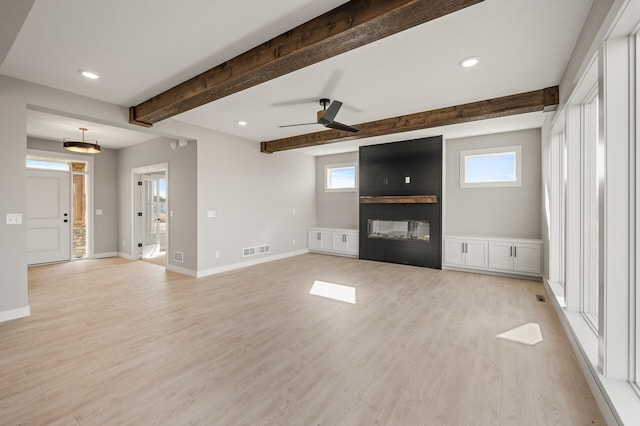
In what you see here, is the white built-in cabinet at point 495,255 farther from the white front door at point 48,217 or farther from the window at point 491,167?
the white front door at point 48,217

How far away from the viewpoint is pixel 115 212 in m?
7.61

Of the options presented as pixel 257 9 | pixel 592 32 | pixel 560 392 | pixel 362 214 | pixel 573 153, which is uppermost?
pixel 257 9

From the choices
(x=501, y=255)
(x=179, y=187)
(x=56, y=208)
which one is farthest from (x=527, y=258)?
(x=56, y=208)

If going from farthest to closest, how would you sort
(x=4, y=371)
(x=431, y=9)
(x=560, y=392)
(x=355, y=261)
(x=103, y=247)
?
(x=103, y=247), (x=355, y=261), (x=4, y=371), (x=560, y=392), (x=431, y=9)

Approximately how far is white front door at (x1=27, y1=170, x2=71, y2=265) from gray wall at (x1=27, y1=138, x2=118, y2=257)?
1.83ft

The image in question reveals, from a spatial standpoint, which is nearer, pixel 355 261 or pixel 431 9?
pixel 431 9

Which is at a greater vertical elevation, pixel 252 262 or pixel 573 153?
pixel 573 153

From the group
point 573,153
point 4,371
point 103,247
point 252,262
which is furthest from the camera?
point 103,247

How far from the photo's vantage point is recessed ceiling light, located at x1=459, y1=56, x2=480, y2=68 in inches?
111

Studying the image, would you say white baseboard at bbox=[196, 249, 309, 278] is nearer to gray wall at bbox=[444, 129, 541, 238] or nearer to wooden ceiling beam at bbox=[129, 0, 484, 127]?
wooden ceiling beam at bbox=[129, 0, 484, 127]

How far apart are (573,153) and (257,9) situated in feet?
11.4

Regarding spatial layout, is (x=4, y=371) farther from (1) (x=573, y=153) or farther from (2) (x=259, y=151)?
(1) (x=573, y=153)

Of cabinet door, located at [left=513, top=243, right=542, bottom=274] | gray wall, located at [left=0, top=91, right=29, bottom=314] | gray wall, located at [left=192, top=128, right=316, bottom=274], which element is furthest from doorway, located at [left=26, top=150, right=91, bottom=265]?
cabinet door, located at [left=513, top=243, right=542, bottom=274]

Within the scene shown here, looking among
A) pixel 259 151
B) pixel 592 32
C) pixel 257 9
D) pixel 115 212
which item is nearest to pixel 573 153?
pixel 592 32
